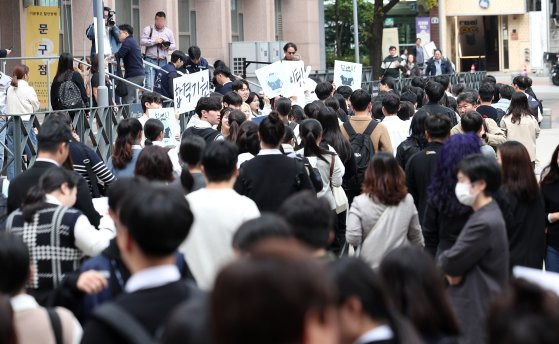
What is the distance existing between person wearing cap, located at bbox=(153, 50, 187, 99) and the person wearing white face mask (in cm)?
1221

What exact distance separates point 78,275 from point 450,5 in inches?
2541

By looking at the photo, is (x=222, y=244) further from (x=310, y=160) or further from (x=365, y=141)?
(x=365, y=141)

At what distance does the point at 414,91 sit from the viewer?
1647cm

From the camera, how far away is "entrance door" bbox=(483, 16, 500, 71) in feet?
229

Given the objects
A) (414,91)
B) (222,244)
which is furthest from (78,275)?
(414,91)

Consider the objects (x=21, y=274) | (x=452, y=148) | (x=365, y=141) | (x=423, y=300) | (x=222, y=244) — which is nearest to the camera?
(x=423, y=300)

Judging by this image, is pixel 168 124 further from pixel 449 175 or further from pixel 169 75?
pixel 449 175

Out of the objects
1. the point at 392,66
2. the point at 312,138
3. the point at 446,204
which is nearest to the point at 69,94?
the point at 312,138

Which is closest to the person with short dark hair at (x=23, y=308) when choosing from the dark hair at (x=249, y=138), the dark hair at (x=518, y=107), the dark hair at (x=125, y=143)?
the dark hair at (x=249, y=138)

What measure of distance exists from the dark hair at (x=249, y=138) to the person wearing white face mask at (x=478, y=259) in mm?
2770

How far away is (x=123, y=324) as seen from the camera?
4055mm

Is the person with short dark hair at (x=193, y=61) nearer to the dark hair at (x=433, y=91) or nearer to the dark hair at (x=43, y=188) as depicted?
the dark hair at (x=433, y=91)

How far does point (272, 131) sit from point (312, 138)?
1.43m

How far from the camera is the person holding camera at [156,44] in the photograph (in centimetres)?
2159
